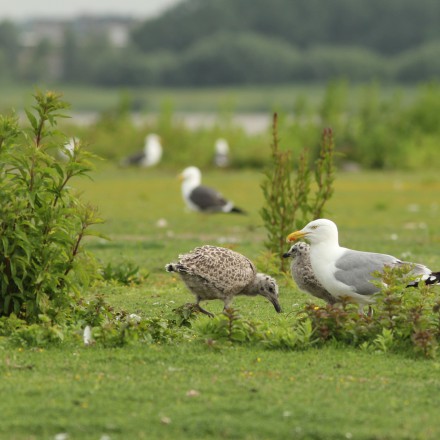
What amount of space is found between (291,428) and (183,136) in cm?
2696

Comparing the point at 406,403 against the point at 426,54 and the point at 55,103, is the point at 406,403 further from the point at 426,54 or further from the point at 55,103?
the point at 426,54

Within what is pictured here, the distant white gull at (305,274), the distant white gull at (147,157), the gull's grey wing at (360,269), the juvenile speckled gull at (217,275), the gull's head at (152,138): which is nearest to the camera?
the gull's grey wing at (360,269)

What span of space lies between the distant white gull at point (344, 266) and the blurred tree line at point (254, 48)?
202 ft

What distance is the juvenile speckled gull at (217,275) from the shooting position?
30.6ft

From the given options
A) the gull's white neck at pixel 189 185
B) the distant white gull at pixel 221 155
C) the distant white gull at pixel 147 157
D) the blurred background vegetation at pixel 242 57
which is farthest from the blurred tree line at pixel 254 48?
the gull's white neck at pixel 189 185

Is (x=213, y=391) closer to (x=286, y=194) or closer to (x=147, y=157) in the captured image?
(x=286, y=194)

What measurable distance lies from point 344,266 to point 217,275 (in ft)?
3.53

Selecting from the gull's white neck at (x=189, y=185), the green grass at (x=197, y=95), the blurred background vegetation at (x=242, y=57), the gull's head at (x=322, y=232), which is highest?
the blurred background vegetation at (x=242, y=57)

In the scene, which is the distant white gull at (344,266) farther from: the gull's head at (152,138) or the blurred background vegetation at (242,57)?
the blurred background vegetation at (242,57)

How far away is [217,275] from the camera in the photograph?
9414mm

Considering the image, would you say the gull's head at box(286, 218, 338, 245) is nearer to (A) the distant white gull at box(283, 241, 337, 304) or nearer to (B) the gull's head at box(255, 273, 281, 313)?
(A) the distant white gull at box(283, 241, 337, 304)

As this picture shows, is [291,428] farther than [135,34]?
No

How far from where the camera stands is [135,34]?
276 feet

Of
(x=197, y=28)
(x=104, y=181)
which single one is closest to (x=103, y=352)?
(x=104, y=181)
